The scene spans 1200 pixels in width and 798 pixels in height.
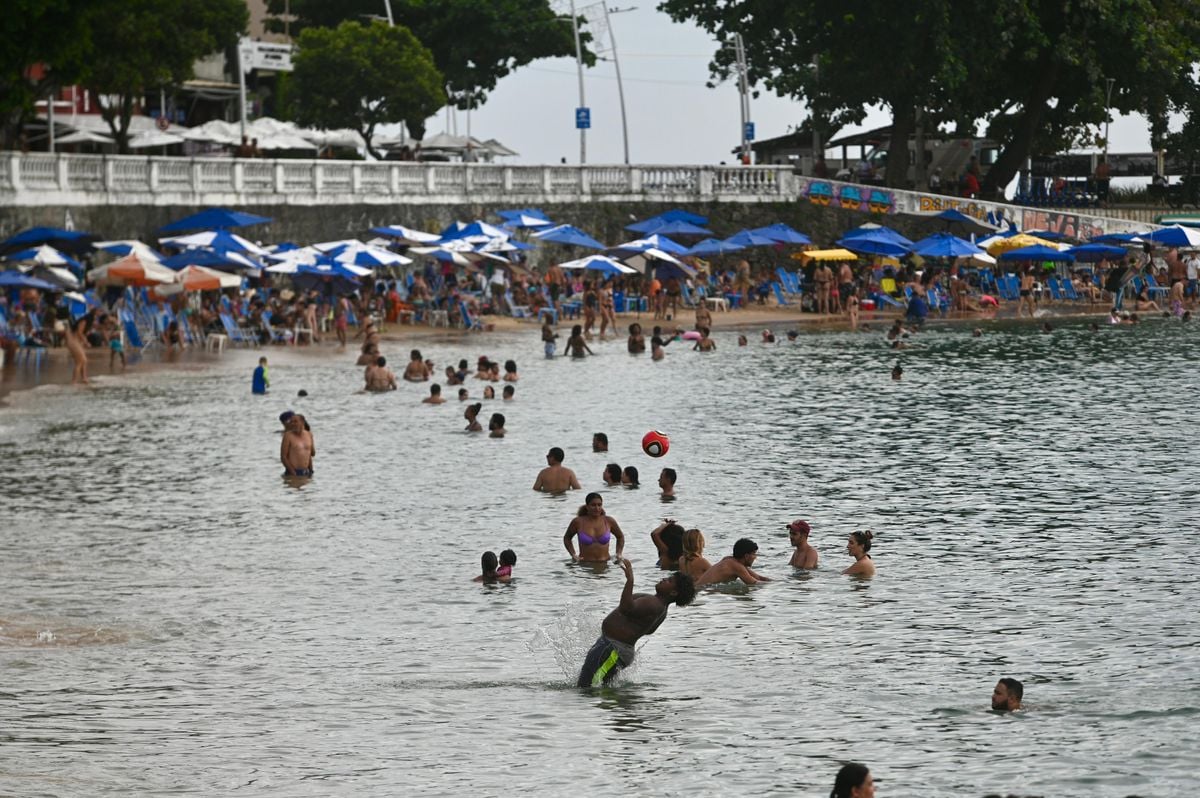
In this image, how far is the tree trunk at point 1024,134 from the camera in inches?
2694

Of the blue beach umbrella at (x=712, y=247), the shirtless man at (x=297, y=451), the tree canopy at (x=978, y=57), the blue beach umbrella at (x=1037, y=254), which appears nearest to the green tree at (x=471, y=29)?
the tree canopy at (x=978, y=57)

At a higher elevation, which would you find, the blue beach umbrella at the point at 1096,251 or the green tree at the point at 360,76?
the green tree at the point at 360,76

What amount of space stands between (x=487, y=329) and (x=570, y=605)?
32792mm

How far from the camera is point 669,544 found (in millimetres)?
21469

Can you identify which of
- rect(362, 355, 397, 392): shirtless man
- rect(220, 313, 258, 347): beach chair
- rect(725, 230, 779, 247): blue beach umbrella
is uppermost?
rect(725, 230, 779, 247): blue beach umbrella

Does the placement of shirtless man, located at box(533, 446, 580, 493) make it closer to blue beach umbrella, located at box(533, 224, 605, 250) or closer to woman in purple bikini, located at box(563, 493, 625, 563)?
woman in purple bikini, located at box(563, 493, 625, 563)

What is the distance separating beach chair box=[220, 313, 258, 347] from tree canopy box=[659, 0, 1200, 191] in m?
27.0

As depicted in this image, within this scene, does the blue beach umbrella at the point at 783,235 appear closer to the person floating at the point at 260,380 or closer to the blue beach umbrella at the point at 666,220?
the blue beach umbrella at the point at 666,220

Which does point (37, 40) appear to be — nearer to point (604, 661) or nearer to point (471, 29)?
point (604, 661)

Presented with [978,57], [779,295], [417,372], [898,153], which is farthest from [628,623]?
[898,153]

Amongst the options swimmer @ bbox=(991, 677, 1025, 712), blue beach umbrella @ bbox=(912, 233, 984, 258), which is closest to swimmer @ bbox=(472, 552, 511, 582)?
swimmer @ bbox=(991, 677, 1025, 712)

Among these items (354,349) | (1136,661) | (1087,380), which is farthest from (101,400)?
(1136,661)

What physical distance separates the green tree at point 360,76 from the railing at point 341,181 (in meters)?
14.1

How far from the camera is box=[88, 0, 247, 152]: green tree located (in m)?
54.8
